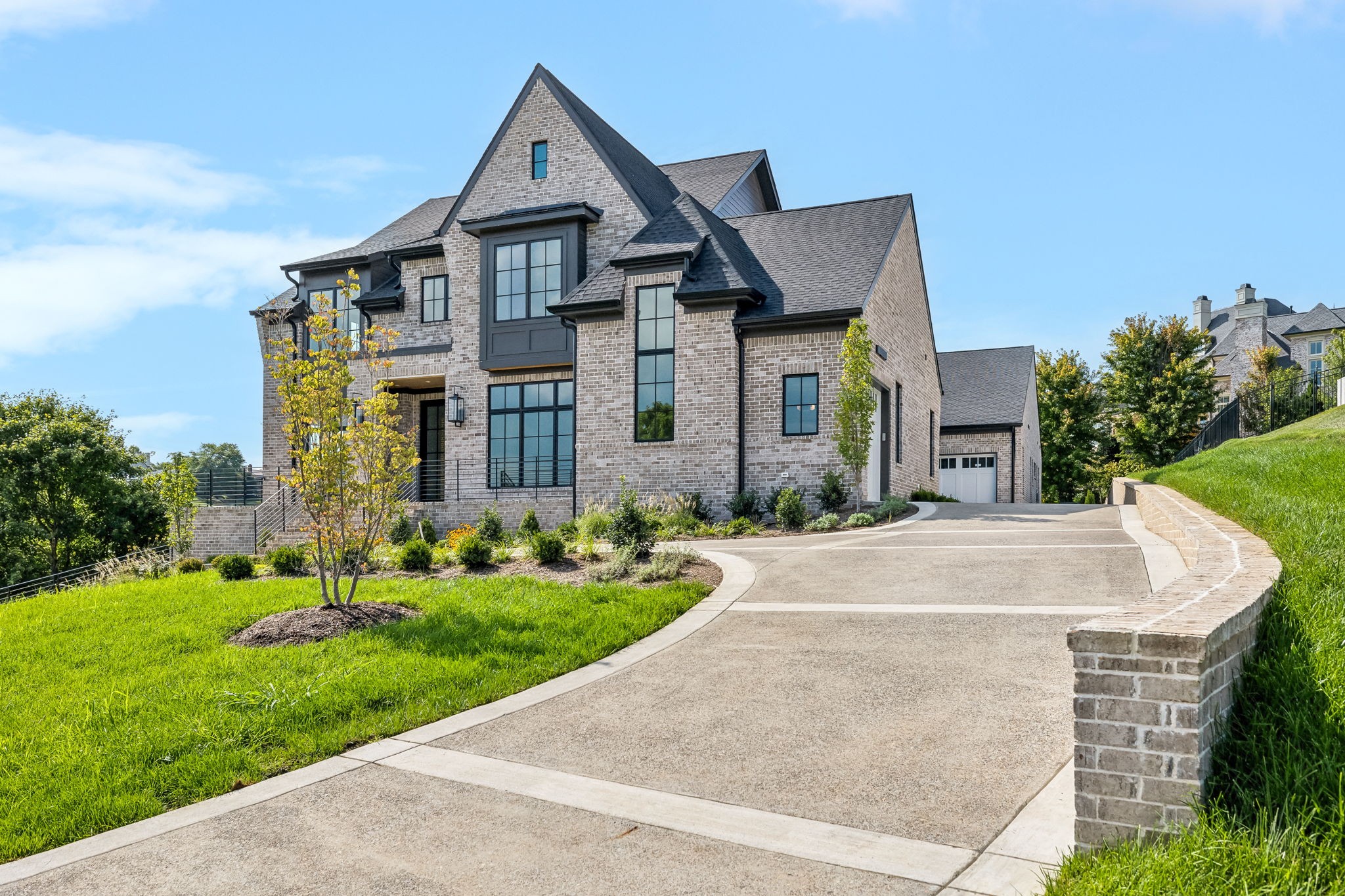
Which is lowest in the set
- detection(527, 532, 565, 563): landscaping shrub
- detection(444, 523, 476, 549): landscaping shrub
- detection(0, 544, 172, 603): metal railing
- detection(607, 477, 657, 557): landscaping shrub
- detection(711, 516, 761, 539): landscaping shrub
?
detection(0, 544, 172, 603): metal railing

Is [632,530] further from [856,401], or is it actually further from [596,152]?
[596,152]

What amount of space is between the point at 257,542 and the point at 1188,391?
32.3m

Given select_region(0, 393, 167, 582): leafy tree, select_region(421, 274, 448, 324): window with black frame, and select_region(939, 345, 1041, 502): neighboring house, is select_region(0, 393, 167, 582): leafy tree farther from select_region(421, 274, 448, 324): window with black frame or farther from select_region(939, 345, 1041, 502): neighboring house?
select_region(939, 345, 1041, 502): neighboring house

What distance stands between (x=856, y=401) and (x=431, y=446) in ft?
46.5

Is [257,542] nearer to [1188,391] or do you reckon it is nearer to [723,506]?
[723,506]

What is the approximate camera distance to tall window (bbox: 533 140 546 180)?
2511 cm

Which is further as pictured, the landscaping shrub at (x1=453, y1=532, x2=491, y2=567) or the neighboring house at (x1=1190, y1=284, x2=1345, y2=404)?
the neighboring house at (x1=1190, y1=284, x2=1345, y2=404)

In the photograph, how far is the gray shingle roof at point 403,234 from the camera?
96.7ft

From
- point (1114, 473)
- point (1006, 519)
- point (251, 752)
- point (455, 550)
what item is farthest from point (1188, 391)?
point (251, 752)

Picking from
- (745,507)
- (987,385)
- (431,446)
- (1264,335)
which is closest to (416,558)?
(745,507)

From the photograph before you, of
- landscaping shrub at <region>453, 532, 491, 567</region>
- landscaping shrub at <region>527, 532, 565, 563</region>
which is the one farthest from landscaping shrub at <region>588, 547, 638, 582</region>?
landscaping shrub at <region>453, 532, 491, 567</region>

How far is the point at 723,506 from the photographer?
2080 cm

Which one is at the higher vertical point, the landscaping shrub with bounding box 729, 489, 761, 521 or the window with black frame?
the window with black frame

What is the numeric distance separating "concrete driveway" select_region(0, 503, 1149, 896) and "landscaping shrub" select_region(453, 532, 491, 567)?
5.08 meters
